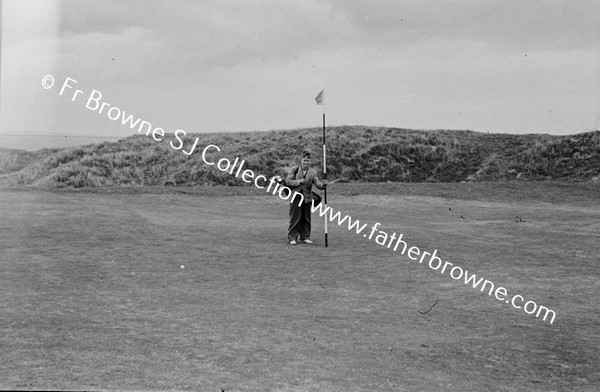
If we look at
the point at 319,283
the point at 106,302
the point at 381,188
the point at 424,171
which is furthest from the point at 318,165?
the point at 106,302

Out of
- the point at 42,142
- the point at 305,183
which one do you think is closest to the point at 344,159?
the point at 305,183

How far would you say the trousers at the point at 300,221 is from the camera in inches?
550

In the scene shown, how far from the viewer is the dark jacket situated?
14.3m

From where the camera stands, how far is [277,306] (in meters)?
8.53

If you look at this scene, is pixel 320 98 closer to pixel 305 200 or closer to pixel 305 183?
pixel 305 183

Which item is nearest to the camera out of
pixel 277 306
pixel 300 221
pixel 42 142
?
pixel 277 306

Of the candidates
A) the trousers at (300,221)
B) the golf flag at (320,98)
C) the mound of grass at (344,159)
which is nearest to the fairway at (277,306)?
the trousers at (300,221)

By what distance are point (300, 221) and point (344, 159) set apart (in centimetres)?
1630

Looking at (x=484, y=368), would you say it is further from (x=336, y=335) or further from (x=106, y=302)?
(x=106, y=302)

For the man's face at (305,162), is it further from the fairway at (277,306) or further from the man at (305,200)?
the fairway at (277,306)

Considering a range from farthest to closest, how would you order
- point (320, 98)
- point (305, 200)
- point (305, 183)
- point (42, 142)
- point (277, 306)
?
point (42, 142) < point (320, 98) < point (305, 183) < point (305, 200) < point (277, 306)

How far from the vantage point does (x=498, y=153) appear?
31281 millimetres

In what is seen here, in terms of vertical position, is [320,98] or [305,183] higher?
[320,98]

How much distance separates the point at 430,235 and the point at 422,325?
24.8 feet
